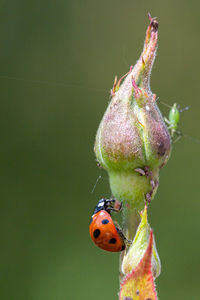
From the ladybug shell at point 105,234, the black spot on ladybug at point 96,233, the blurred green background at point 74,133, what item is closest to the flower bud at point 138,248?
the ladybug shell at point 105,234

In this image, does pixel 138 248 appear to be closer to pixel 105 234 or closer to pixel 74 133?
pixel 105 234

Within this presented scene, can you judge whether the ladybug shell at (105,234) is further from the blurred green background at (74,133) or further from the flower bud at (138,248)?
the blurred green background at (74,133)

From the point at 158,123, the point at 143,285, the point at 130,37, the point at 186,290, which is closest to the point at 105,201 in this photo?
the point at 158,123

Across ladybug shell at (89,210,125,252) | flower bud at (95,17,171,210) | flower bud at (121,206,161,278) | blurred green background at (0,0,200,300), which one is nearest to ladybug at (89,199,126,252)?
ladybug shell at (89,210,125,252)

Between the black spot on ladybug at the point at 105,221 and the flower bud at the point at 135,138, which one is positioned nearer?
the flower bud at the point at 135,138

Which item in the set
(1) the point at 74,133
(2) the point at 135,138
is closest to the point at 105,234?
(2) the point at 135,138
